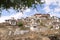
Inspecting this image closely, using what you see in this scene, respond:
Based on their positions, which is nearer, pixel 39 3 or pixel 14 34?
pixel 39 3

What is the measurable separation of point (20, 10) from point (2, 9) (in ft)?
2.75

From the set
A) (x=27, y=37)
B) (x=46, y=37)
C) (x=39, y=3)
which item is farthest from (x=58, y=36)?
(x=39, y=3)

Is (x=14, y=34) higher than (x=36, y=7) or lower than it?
lower

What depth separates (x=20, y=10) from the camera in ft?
40.4

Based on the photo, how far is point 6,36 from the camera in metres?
23.9

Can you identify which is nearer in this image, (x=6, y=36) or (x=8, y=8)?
(x=8, y=8)

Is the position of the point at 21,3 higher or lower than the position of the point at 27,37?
higher

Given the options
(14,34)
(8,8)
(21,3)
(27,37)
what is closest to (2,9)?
(8,8)

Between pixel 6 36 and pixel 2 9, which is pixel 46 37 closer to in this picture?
pixel 6 36

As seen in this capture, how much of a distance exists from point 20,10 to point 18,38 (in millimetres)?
11445

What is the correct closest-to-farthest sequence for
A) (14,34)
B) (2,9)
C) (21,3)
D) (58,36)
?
(21,3) → (2,9) → (58,36) → (14,34)

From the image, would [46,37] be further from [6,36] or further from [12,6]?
[12,6]

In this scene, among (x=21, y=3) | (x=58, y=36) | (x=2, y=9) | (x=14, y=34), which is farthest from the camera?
(x=14, y=34)

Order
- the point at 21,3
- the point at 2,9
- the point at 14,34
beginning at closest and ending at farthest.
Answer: the point at 21,3 < the point at 2,9 < the point at 14,34
